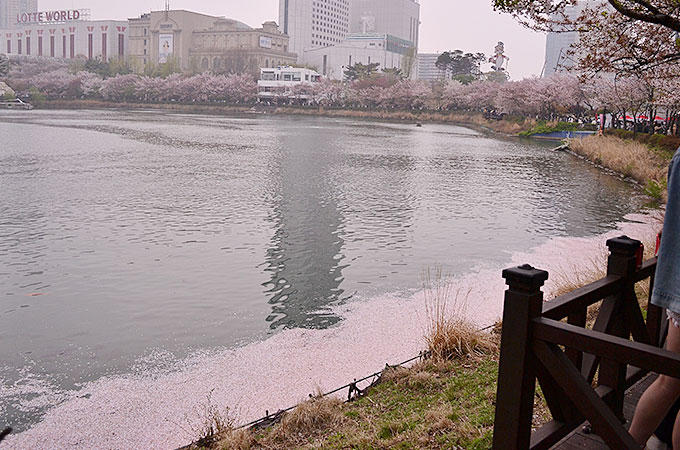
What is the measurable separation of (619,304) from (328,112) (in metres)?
102

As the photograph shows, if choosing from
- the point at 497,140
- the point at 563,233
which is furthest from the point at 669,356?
the point at 497,140

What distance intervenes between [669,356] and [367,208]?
17.0 meters

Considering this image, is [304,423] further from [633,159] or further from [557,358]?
[633,159]

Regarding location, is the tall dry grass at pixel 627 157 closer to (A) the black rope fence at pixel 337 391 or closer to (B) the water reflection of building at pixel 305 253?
(B) the water reflection of building at pixel 305 253

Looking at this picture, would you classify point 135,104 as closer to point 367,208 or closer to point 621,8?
point 367,208

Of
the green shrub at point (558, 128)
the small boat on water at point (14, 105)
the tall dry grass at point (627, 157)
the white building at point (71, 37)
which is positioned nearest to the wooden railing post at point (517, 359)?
the tall dry grass at point (627, 157)

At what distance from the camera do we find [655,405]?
330cm

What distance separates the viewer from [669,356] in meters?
2.67

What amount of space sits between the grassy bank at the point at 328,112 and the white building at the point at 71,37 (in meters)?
59.1

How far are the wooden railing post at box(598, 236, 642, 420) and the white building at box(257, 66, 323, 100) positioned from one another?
122 meters

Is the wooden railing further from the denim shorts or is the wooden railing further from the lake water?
the lake water

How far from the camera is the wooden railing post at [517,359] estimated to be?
3.03m

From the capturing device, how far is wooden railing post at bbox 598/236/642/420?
3.88 metres

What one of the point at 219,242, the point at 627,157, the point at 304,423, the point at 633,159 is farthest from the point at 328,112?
the point at 304,423
